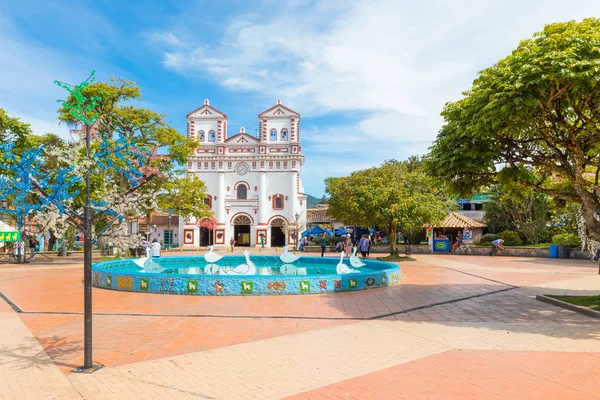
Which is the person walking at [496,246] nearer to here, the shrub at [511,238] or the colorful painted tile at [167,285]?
the shrub at [511,238]

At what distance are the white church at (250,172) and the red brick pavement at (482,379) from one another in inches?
1517

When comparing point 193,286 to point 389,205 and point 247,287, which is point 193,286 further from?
point 389,205

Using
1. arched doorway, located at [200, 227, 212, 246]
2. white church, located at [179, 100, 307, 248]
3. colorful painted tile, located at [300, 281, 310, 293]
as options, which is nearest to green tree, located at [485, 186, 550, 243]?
white church, located at [179, 100, 307, 248]

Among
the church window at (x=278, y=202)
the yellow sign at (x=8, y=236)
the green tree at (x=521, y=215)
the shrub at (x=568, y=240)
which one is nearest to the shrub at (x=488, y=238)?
the green tree at (x=521, y=215)

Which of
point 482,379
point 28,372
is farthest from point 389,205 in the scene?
point 28,372

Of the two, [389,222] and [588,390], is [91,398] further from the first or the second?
[389,222]

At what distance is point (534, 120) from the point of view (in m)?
9.39

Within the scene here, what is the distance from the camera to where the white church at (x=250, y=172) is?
4506 cm

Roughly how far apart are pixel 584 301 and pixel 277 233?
117ft

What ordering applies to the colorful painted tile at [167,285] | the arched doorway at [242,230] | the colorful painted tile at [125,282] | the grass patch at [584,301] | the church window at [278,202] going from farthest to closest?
the arched doorway at [242,230]
the church window at [278,202]
the colorful painted tile at [125,282]
the colorful painted tile at [167,285]
the grass patch at [584,301]

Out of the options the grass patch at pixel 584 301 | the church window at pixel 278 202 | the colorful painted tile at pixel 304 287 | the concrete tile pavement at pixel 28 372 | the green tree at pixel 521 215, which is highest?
the church window at pixel 278 202

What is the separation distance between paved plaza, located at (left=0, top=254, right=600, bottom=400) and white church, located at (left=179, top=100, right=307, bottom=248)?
32854 mm

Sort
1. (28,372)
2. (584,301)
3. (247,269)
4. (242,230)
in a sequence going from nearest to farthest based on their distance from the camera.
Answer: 1. (28,372)
2. (584,301)
3. (247,269)
4. (242,230)

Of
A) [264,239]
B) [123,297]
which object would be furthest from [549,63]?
[264,239]
